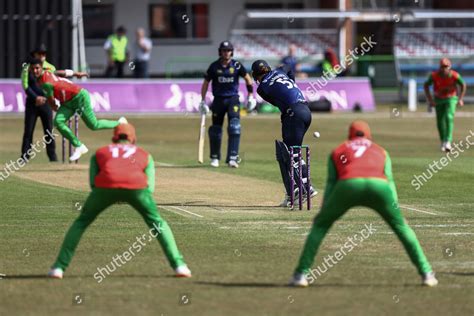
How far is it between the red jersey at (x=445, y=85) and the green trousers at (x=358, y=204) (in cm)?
1688

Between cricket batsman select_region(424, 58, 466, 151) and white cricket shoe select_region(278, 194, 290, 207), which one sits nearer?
A: white cricket shoe select_region(278, 194, 290, 207)

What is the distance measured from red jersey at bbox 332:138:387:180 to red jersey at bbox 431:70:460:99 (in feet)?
55.3

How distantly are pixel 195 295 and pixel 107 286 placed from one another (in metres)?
0.96

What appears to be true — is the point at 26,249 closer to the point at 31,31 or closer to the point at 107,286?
the point at 107,286

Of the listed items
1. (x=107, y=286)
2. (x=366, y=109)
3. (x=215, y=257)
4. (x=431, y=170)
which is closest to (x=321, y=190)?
(x=431, y=170)

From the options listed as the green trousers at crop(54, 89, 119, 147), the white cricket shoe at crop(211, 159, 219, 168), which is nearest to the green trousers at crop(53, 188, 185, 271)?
the green trousers at crop(54, 89, 119, 147)

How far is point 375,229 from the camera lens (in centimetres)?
1659

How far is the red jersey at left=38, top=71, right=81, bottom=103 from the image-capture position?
2170cm

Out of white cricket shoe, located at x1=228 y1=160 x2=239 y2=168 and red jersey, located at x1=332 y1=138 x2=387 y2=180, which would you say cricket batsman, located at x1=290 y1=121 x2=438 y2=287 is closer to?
red jersey, located at x1=332 y1=138 x2=387 y2=180

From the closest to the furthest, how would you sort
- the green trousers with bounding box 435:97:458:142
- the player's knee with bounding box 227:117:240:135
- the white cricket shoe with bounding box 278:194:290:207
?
the white cricket shoe with bounding box 278:194:290:207 → the player's knee with bounding box 227:117:240:135 → the green trousers with bounding box 435:97:458:142

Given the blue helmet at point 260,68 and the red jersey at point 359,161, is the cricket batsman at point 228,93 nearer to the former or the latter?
the blue helmet at point 260,68

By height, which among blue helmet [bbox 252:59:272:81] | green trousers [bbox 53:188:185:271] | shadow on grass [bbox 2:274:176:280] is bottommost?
shadow on grass [bbox 2:274:176:280]

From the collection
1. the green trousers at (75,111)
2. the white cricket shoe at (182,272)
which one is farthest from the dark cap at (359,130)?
the green trousers at (75,111)

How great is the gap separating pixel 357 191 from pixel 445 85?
17357 millimetres
